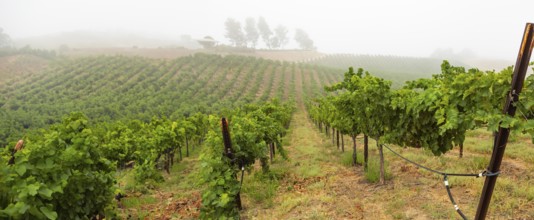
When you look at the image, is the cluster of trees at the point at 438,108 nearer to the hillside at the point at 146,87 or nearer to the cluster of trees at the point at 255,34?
the hillside at the point at 146,87

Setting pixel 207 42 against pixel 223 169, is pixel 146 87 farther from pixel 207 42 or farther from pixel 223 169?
pixel 207 42

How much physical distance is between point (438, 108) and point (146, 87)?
2116 inches

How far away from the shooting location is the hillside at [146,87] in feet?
119

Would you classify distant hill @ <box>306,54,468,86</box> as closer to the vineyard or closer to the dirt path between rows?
the vineyard

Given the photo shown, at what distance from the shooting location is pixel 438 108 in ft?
17.1

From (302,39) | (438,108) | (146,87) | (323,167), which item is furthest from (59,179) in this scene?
(302,39)

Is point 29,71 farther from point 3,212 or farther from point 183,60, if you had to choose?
point 3,212

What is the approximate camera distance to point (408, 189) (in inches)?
320

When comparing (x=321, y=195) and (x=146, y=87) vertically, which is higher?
(x=321, y=195)

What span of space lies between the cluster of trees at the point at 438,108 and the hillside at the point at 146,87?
26.6m

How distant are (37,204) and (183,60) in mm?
73208

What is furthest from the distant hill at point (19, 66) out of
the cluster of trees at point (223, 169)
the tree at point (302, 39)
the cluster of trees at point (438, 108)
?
the tree at point (302, 39)

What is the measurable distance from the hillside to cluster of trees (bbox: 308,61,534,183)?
26.6 meters

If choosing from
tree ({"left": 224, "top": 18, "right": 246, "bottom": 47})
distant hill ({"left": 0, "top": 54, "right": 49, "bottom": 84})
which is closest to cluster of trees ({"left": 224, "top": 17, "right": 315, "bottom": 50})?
tree ({"left": 224, "top": 18, "right": 246, "bottom": 47})
